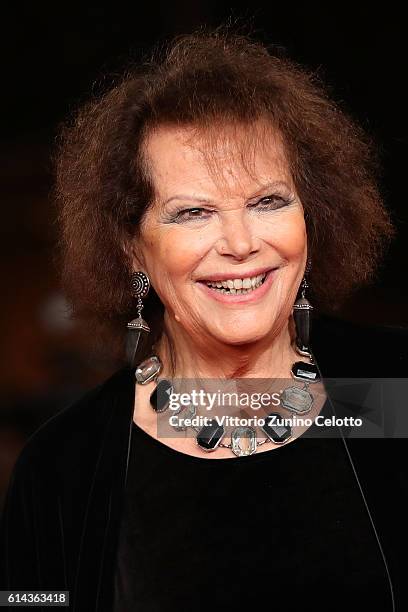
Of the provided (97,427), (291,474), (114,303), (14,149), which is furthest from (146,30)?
(291,474)

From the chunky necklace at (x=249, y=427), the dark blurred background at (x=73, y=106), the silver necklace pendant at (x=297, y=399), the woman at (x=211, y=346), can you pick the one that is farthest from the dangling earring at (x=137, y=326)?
the dark blurred background at (x=73, y=106)

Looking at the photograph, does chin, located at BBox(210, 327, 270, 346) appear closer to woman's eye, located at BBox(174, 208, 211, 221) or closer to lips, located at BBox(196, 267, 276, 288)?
lips, located at BBox(196, 267, 276, 288)

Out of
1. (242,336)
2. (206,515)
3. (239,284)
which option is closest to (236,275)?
(239,284)

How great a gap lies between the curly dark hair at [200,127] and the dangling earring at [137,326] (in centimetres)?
5

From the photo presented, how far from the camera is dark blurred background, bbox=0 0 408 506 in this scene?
159 inches

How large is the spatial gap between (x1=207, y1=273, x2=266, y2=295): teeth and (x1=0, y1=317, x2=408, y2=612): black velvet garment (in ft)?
Result: 0.92

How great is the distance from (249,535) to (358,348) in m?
0.51

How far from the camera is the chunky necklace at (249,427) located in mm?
2314

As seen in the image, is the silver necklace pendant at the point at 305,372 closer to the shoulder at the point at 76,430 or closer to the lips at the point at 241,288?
the lips at the point at 241,288

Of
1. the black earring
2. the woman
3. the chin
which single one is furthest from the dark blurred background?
the chin

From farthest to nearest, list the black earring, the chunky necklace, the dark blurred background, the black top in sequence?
1. the dark blurred background
2. the black earring
3. the chunky necklace
4. the black top

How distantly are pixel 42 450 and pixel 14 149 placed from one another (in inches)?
106

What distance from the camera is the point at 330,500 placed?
2186 mm

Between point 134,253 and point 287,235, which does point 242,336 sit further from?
point 134,253
